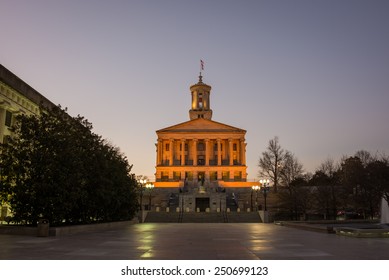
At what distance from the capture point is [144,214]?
166 feet

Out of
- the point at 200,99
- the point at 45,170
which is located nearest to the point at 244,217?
the point at 45,170

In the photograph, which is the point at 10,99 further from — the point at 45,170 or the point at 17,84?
the point at 45,170

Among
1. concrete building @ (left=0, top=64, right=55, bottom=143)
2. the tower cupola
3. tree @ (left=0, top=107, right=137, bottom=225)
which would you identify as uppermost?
the tower cupola

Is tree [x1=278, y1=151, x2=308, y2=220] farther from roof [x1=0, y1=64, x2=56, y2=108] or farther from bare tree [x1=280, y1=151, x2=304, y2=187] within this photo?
roof [x1=0, y1=64, x2=56, y2=108]

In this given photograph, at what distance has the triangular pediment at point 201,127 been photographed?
94.6 meters

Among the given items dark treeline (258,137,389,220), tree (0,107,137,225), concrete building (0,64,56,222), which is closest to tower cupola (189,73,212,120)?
dark treeline (258,137,389,220)

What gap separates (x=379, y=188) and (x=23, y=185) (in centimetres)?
4811

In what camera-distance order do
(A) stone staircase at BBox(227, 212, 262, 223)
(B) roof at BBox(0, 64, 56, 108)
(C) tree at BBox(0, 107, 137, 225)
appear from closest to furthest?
(C) tree at BBox(0, 107, 137, 225) < (B) roof at BBox(0, 64, 56, 108) < (A) stone staircase at BBox(227, 212, 262, 223)

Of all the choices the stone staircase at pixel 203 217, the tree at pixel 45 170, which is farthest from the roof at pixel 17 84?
the stone staircase at pixel 203 217

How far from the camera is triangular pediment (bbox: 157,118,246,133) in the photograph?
94.6m

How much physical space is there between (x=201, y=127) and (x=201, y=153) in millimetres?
7119

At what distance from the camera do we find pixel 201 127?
9538 centimetres

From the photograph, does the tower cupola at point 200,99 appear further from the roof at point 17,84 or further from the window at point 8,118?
the window at point 8,118

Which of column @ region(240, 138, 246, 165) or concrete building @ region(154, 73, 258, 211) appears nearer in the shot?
concrete building @ region(154, 73, 258, 211)
